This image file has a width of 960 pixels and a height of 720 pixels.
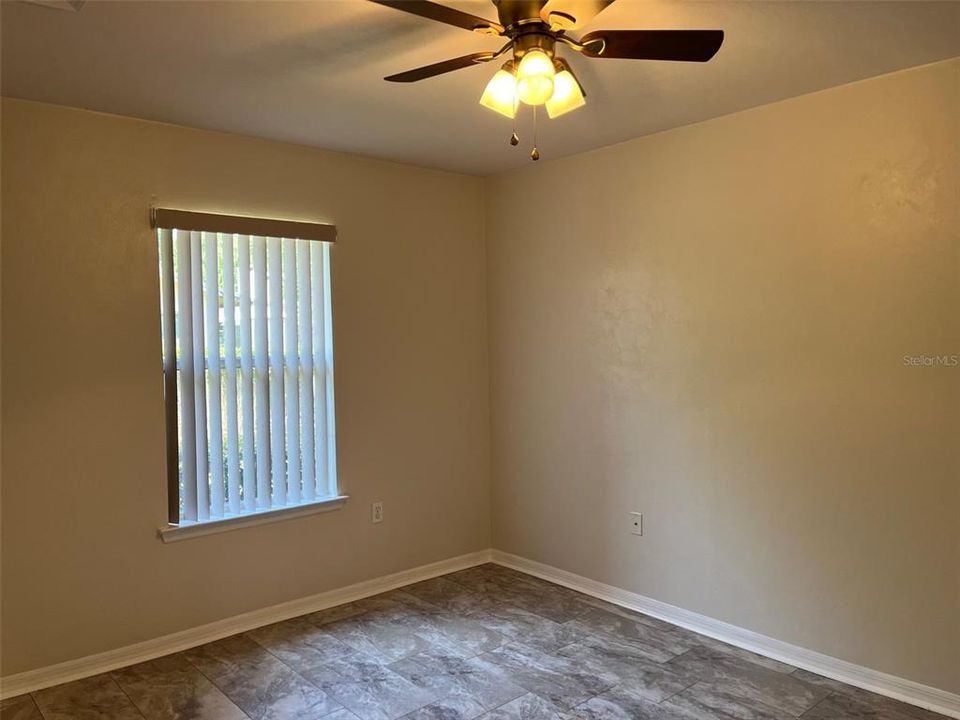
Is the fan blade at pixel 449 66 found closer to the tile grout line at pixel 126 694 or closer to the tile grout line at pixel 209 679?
the tile grout line at pixel 209 679

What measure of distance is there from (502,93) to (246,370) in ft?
6.27

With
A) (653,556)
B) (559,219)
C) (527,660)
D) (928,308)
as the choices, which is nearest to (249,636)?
(527,660)

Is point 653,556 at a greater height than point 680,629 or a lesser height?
greater

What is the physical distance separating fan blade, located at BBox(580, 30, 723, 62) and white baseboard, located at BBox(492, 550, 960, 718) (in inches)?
93.6

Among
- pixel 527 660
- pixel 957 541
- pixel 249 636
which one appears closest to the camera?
pixel 957 541

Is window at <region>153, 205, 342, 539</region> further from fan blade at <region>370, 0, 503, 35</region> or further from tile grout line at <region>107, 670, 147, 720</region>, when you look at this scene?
fan blade at <region>370, 0, 503, 35</region>

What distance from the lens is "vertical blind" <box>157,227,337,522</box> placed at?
10.4ft

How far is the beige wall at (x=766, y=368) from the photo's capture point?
2598 millimetres

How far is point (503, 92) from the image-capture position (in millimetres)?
2086

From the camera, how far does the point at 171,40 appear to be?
7.29 ft

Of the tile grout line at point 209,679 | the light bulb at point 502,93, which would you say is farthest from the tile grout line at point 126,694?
the light bulb at point 502,93

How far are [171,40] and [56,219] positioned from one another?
3.56 ft

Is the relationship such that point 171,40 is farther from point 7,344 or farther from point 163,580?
point 163,580

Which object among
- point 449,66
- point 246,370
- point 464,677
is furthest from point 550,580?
point 449,66
